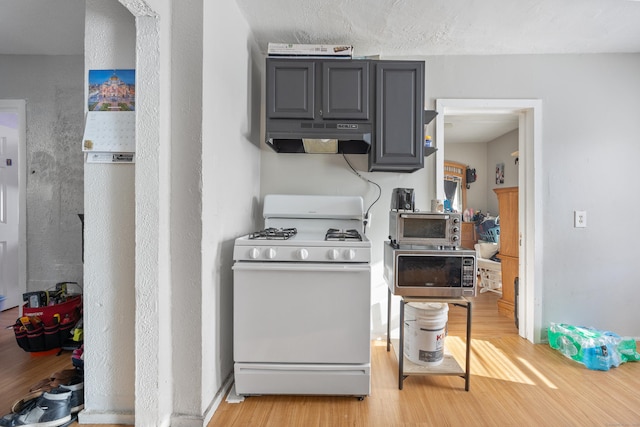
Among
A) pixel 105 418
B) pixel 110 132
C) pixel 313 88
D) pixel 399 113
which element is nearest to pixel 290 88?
pixel 313 88

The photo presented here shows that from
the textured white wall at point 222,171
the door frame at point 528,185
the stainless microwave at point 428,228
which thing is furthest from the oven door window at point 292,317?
the door frame at point 528,185

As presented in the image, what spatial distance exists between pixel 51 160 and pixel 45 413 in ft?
6.94

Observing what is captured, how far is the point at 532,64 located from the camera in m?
2.41

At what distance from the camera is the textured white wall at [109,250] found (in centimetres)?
145

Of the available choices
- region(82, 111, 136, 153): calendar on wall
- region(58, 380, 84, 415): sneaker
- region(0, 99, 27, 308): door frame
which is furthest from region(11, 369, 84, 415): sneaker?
region(0, 99, 27, 308): door frame

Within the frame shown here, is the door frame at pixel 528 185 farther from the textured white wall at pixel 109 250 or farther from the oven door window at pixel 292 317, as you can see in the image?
the textured white wall at pixel 109 250

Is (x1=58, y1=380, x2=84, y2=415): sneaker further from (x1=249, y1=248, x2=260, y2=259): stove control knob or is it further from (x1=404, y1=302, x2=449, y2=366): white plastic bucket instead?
(x1=404, y1=302, x2=449, y2=366): white plastic bucket

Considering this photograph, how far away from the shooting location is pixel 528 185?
244 cm

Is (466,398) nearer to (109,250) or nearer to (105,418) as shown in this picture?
(105,418)

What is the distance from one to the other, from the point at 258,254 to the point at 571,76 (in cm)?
284

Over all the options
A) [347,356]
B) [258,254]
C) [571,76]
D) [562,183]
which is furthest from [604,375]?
[258,254]

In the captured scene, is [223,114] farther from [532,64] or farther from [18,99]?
[532,64]

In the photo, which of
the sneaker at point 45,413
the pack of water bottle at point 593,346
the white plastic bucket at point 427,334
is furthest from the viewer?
the pack of water bottle at point 593,346

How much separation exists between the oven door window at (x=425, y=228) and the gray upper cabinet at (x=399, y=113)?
1.64 feet
